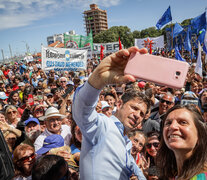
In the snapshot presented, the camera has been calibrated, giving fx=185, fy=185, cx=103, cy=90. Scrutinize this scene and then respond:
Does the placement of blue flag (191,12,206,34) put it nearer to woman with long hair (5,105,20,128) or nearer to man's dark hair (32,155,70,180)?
woman with long hair (5,105,20,128)

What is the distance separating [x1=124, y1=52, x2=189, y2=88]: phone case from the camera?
3.38 feet

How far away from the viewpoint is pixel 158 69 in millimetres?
1061

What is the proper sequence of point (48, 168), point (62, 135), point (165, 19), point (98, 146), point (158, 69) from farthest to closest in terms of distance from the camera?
point (165, 19) < point (62, 135) < point (48, 168) < point (98, 146) < point (158, 69)

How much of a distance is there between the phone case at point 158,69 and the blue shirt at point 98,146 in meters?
0.33

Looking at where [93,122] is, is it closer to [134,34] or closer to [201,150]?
[201,150]

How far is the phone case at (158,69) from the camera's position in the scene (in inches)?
40.6

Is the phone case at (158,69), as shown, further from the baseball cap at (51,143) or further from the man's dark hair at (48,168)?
the baseball cap at (51,143)

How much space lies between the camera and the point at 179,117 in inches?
58.3

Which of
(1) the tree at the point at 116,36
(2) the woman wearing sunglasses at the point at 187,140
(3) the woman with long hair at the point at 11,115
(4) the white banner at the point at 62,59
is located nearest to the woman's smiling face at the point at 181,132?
(2) the woman wearing sunglasses at the point at 187,140

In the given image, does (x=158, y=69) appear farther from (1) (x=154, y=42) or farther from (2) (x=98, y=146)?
(1) (x=154, y=42)

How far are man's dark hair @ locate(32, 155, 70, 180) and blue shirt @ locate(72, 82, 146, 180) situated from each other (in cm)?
51

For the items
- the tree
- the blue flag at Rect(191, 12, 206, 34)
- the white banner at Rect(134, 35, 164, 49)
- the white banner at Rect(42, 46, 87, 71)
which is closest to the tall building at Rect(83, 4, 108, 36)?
the tree

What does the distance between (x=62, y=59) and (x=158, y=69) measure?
322 inches

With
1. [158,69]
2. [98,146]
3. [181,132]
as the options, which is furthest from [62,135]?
[158,69]
